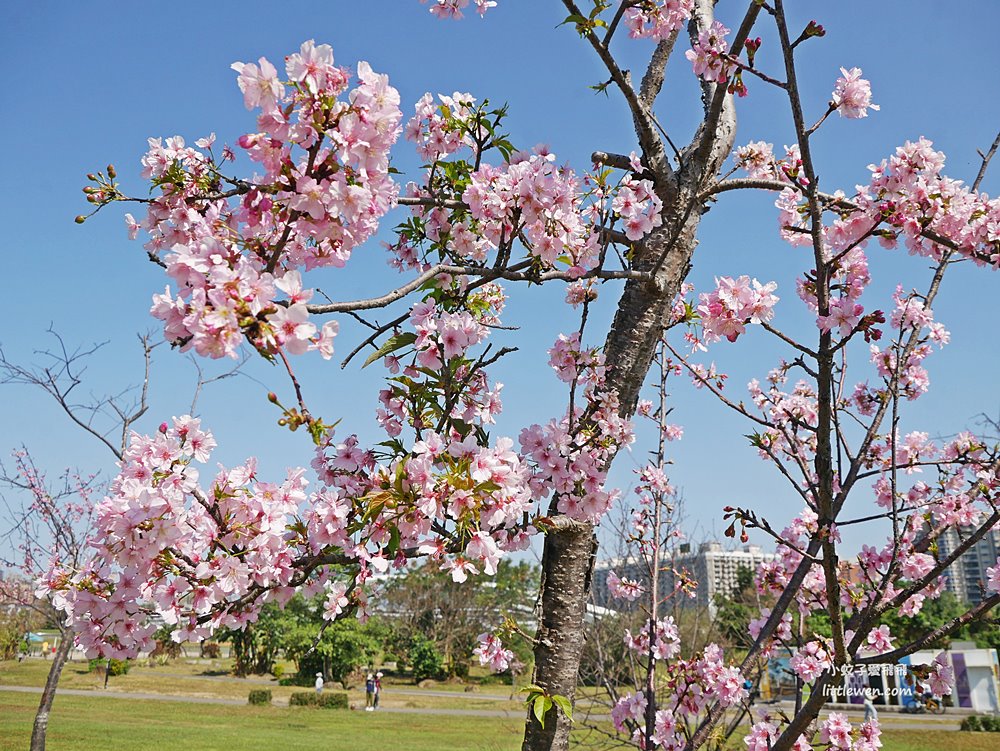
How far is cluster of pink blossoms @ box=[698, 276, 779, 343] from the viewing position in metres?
1.89

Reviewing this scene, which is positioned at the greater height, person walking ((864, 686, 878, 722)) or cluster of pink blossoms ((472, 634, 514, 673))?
cluster of pink blossoms ((472, 634, 514, 673))

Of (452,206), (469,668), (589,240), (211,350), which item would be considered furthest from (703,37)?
(469,668)

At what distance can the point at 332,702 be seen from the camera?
18500 mm

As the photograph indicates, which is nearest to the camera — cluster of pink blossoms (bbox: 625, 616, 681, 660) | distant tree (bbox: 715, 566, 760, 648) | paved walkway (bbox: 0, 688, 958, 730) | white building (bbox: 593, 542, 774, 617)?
cluster of pink blossoms (bbox: 625, 616, 681, 660)

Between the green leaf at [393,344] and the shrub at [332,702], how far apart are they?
1914 cm

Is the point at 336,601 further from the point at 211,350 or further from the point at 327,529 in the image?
the point at 211,350

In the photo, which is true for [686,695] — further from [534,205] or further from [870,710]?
[534,205]

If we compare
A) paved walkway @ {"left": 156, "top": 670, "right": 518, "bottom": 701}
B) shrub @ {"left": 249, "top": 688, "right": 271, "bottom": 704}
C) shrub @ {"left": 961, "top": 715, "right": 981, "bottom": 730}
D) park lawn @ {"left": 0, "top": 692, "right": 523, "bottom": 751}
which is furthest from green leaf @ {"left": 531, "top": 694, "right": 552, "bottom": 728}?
paved walkway @ {"left": 156, "top": 670, "right": 518, "bottom": 701}

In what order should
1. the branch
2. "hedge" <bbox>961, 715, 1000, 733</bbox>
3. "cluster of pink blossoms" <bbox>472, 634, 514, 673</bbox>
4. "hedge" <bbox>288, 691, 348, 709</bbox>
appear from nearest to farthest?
the branch
"cluster of pink blossoms" <bbox>472, 634, 514, 673</bbox>
"hedge" <bbox>961, 715, 1000, 733</bbox>
"hedge" <bbox>288, 691, 348, 709</bbox>

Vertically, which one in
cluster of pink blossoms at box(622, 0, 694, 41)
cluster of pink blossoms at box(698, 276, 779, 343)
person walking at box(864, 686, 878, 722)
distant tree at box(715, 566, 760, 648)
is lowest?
person walking at box(864, 686, 878, 722)

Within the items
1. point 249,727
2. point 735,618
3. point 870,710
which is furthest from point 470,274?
point 249,727

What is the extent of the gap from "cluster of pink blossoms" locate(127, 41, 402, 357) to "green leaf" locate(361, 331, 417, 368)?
1.05ft

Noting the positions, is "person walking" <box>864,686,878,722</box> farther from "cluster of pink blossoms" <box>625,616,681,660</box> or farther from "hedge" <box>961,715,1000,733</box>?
"hedge" <box>961,715,1000,733</box>

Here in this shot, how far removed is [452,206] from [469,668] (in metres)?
31.9
